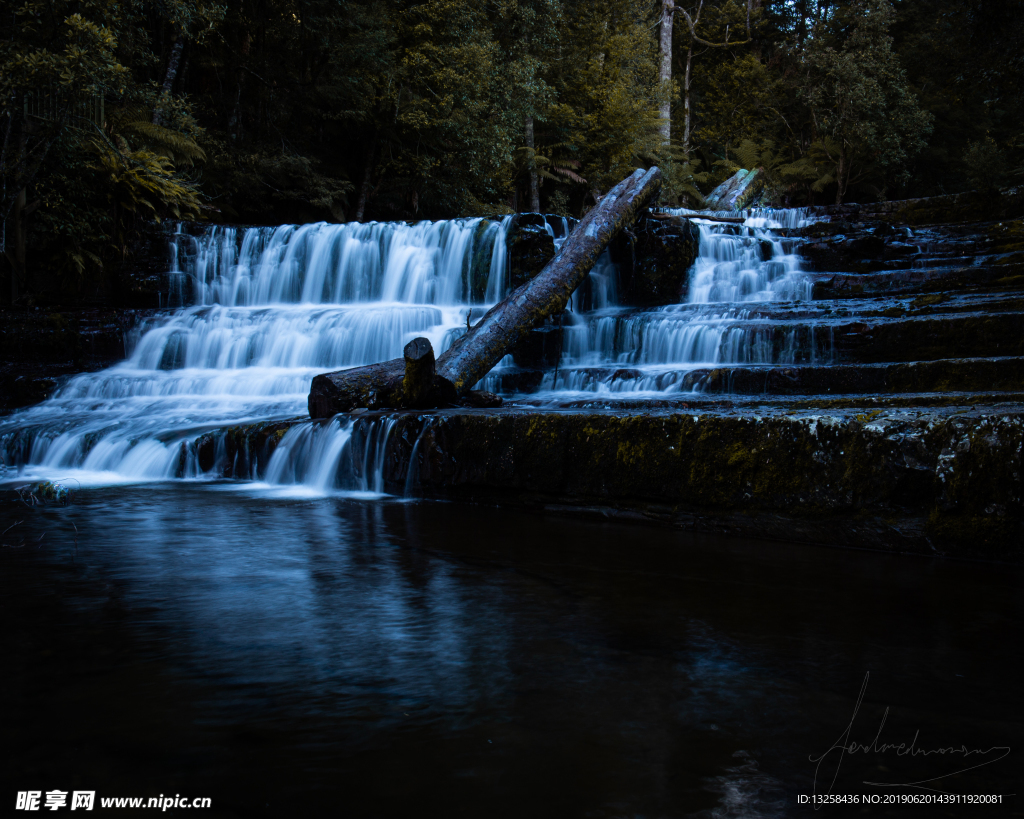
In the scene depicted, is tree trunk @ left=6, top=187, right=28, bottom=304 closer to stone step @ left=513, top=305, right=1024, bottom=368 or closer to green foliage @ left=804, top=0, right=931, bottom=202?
stone step @ left=513, top=305, right=1024, bottom=368

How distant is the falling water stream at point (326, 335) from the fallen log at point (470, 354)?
586 millimetres

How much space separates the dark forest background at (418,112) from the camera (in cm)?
1082

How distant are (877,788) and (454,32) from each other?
1647 centimetres

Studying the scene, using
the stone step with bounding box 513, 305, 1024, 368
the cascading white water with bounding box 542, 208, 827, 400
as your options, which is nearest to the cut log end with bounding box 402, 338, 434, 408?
the cascading white water with bounding box 542, 208, 827, 400

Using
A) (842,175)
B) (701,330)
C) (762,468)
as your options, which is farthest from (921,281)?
(842,175)

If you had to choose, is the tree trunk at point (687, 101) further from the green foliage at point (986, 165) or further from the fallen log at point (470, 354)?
the fallen log at point (470, 354)

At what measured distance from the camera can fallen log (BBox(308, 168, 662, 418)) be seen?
631cm

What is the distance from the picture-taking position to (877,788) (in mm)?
1444

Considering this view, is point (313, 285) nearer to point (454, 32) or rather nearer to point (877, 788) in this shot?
point (454, 32)

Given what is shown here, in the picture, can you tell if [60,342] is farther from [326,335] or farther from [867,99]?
[867,99]

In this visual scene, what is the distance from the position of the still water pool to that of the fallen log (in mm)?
2834

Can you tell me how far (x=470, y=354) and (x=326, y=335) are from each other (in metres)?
3.86

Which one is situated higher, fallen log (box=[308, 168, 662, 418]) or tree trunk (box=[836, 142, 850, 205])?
tree trunk (box=[836, 142, 850, 205])

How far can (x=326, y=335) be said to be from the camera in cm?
1006
